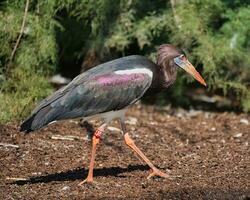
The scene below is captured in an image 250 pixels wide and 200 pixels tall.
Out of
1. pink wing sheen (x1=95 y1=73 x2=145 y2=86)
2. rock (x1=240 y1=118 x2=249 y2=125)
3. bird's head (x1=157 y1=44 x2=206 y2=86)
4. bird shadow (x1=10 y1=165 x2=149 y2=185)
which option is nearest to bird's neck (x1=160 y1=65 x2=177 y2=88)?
bird's head (x1=157 y1=44 x2=206 y2=86)

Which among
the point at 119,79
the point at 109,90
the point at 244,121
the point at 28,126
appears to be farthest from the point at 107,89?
the point at 244,121

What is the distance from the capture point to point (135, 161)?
8.09m

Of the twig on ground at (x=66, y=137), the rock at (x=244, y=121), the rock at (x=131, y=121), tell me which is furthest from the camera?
the rock at (x=244, y=121)

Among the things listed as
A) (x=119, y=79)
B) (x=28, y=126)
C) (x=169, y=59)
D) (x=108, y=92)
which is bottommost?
(x=28, y=126)

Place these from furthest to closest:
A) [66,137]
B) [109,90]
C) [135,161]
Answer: [66,137] < [135,161] < [109,90]

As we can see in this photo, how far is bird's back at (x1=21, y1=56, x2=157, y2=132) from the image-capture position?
23.6 ft

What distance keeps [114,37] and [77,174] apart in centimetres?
345

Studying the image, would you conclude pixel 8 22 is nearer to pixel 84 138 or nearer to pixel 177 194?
pixel 84 138

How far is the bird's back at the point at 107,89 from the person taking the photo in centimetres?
721

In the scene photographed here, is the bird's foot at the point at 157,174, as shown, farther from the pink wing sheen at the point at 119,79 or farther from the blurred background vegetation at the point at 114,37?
the blurred background vegetation at the point at 114,37

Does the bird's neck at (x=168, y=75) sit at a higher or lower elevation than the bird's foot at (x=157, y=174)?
higher

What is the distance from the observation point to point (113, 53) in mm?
11055

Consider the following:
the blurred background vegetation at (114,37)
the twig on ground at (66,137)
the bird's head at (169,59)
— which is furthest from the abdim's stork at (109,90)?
the blurred background vegetation at (114,37)

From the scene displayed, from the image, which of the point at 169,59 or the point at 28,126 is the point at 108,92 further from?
the point at 28,126
